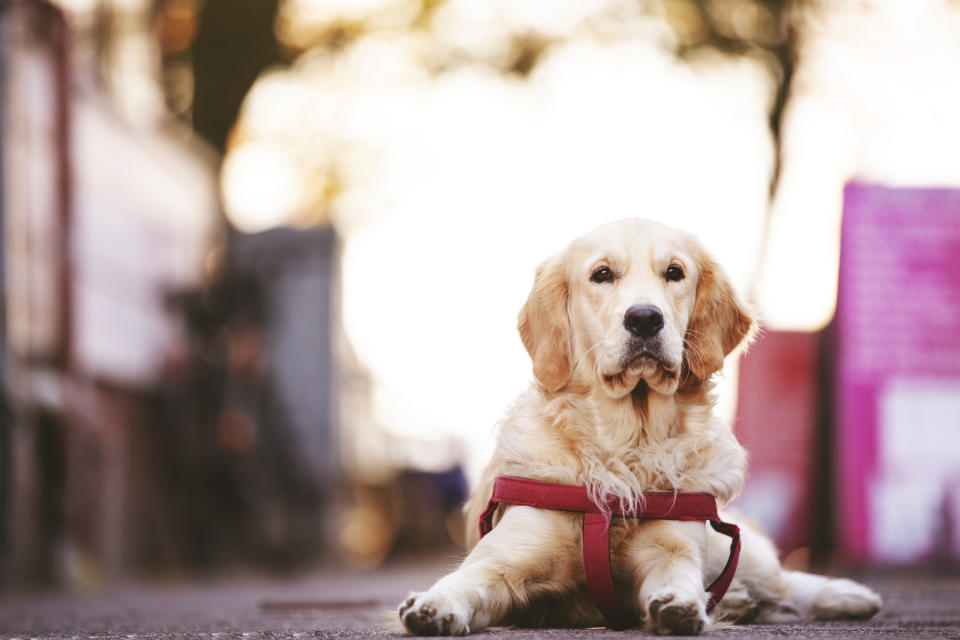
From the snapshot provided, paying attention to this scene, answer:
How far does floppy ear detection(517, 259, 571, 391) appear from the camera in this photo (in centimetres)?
448

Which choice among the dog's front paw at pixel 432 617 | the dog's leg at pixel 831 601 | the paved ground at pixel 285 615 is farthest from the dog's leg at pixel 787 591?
the dog's front paw at pixel 432 617

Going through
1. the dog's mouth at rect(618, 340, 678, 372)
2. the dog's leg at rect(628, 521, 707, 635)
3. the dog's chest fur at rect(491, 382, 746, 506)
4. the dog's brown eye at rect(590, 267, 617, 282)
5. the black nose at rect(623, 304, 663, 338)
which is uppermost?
the dog's brown eye at rect(590, 267, 617, 282)

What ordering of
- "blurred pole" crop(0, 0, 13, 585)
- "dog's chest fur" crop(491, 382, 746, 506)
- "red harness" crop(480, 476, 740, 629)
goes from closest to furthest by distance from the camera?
"red harness" crop(480, 476, 740, 629) → "dog's chest fur" crop(491, 382, 746, 506) → "blurred pole" crop(0, 0, 13, 585)

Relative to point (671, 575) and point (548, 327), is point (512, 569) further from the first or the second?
point (548, 327)

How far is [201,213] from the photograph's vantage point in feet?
54.7

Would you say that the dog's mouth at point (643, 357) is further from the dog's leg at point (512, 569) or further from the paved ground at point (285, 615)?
the paved ground at point (285, 615)

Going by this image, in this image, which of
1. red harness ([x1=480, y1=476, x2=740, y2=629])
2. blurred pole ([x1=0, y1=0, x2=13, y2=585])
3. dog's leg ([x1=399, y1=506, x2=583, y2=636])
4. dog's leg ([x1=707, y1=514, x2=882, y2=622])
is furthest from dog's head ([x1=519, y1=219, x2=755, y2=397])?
blurred pole ([x1=0, y1=0, x2=13, y2=585])

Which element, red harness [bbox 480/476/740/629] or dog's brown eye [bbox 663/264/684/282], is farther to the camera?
dog's brown eye [bbox 663/264/684/282]

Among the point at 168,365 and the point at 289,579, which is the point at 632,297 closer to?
the point at 289,579

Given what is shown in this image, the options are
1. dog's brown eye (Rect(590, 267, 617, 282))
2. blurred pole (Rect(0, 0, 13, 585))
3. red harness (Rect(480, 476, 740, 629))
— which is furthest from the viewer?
blurred pole (Rect(0, 0, 13, 585))

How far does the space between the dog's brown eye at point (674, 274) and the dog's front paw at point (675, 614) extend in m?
1.21

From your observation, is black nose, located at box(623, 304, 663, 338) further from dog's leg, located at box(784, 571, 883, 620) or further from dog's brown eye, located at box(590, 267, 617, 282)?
dog's leg, located at box(784, 571, 883, 620)

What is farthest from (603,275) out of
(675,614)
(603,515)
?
(675,614)

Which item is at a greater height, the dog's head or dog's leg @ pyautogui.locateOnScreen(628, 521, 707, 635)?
the dog's head
